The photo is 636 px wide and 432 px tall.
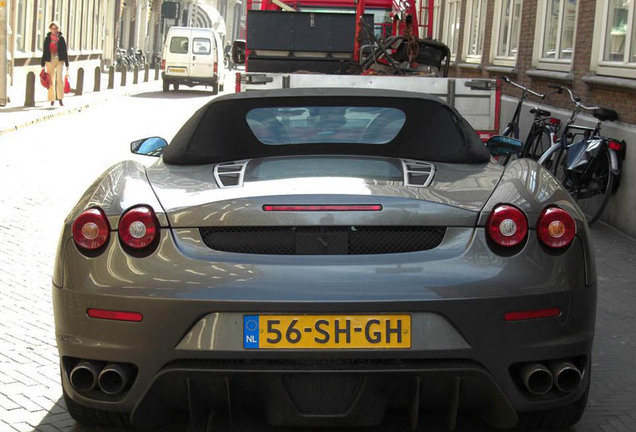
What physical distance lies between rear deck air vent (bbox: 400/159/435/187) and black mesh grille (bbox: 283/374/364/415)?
0.75 meters

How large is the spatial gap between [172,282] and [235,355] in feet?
1.01

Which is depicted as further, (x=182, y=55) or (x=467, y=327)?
(x=182, y=55)

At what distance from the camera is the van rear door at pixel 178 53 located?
38406 millimetres

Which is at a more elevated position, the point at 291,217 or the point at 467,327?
the point at 291,217

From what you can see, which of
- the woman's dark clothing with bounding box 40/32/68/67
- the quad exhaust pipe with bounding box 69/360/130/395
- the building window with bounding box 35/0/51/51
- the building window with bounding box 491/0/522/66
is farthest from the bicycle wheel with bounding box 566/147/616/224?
the building window with bounding box 35/0/51/51

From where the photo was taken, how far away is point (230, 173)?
4.12m

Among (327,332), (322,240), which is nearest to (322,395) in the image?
(327,332)

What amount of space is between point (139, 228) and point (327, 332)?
72 centimetres

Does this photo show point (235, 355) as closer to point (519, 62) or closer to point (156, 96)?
point (519, 62)

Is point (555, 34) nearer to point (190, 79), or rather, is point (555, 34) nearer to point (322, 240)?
point (322, 240)

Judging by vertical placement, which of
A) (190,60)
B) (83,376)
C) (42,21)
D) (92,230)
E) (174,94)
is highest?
(42,21)

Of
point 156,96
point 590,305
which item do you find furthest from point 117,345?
point 156,96

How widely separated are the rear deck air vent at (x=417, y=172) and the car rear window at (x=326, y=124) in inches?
16.6

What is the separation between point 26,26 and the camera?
3494 cm
